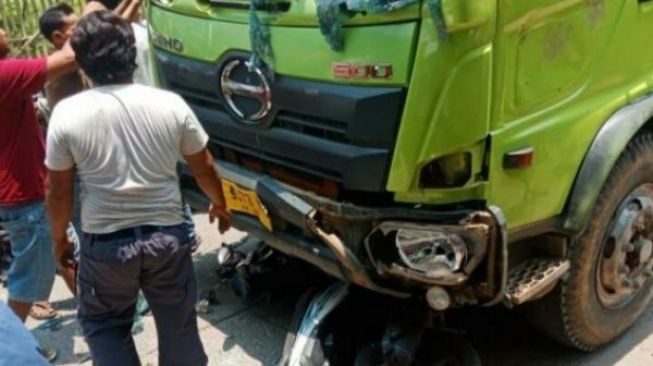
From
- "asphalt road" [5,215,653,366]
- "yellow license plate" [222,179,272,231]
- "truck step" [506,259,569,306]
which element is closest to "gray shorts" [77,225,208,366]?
"yellow license plate" [222,179,272,231]

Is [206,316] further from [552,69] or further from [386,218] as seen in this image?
[552,69]

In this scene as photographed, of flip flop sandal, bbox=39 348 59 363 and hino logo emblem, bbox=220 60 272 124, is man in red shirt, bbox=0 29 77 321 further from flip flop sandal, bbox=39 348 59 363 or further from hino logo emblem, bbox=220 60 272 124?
hino logo emblem, bbox=220 60 272 124

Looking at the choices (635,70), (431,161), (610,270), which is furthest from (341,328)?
(635,70)

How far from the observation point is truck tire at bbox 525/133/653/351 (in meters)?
3.41

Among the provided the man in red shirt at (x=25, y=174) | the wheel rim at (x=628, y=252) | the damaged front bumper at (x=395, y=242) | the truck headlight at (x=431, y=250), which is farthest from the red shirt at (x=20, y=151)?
the wheel rim at (x=628, y=252)

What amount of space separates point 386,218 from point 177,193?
0.78m

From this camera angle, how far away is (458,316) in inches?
158

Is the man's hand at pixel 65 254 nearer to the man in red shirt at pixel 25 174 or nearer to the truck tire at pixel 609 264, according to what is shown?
the man in red shirt at pixel 25 174

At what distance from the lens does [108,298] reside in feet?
10.0

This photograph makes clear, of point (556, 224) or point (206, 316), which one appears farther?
point (206, 316)

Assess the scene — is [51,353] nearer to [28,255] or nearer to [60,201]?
[28,255]

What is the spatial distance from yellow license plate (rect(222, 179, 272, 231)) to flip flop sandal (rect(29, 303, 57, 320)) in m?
1.43

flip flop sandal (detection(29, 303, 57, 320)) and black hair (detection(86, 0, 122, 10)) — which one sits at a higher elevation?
black hair (detection(86, 0, 122, 10))

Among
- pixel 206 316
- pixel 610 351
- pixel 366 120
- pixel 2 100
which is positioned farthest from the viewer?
pixel 206 316
